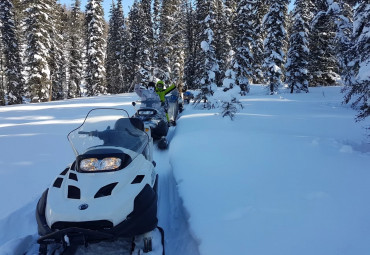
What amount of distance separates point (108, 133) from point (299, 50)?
2171 cm

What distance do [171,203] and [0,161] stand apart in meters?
4.44

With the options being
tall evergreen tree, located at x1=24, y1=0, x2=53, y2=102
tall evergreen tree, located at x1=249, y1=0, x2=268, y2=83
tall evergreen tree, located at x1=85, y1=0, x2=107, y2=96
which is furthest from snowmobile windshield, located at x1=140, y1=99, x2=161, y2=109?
tall evergreen tree, located at x1=85, y1=0, x2=107, y2=96

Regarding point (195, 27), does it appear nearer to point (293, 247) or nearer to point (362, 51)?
point (362, 51)

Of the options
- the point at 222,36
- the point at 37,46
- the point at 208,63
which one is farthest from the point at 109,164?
the point at 222,36

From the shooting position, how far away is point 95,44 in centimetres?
3139

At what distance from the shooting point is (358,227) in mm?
2992

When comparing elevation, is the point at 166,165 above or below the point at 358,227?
below

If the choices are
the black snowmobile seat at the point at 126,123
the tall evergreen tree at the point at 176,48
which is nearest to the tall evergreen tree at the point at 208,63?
the tall evergreen tree at the point at 176,48

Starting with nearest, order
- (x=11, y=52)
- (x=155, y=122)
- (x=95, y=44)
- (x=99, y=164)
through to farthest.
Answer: (x=99, y=164) → (x=155, y=122) → (x=11, y=52) → (x=95, y=44)

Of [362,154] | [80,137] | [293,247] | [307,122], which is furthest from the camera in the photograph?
[307,122]

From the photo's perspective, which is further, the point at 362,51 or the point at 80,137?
the point at 362,51

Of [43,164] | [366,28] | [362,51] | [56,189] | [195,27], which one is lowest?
[43,164]

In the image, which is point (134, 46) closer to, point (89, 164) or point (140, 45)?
point (140, 45)

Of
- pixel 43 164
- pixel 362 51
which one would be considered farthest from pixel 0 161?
pixel 362 51
